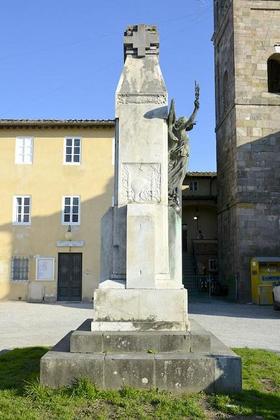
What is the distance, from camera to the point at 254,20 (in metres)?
23.6

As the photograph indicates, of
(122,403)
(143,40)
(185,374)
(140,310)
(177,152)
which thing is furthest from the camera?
(177,152)

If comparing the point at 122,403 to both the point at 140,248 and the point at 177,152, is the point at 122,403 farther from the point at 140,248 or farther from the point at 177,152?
the point at 177,152

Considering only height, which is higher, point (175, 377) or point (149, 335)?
point (149, 335)

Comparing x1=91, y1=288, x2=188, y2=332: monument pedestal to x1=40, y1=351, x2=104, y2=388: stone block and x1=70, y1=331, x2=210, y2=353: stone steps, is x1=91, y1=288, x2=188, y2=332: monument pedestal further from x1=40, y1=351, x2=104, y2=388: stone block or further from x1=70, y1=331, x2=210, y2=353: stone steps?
x1=40, y1=351, x2=104, y2=388: stone block

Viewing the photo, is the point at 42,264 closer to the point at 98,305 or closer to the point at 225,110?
the point at 225,110

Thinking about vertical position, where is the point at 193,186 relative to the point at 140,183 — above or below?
above

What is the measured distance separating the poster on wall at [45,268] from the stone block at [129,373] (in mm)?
18019

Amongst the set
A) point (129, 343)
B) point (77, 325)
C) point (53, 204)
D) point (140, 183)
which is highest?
point (53, 204)

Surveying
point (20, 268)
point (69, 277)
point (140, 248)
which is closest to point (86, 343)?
point (140, 248)

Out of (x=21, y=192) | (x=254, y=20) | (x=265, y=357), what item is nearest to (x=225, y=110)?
(x=254, y=20)

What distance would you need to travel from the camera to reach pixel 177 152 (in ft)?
19.6

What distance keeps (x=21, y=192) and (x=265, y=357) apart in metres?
17.7

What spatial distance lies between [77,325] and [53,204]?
1103cm

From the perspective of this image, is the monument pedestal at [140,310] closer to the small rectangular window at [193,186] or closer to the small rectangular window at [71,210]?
the small rectangular window at [71,210]
